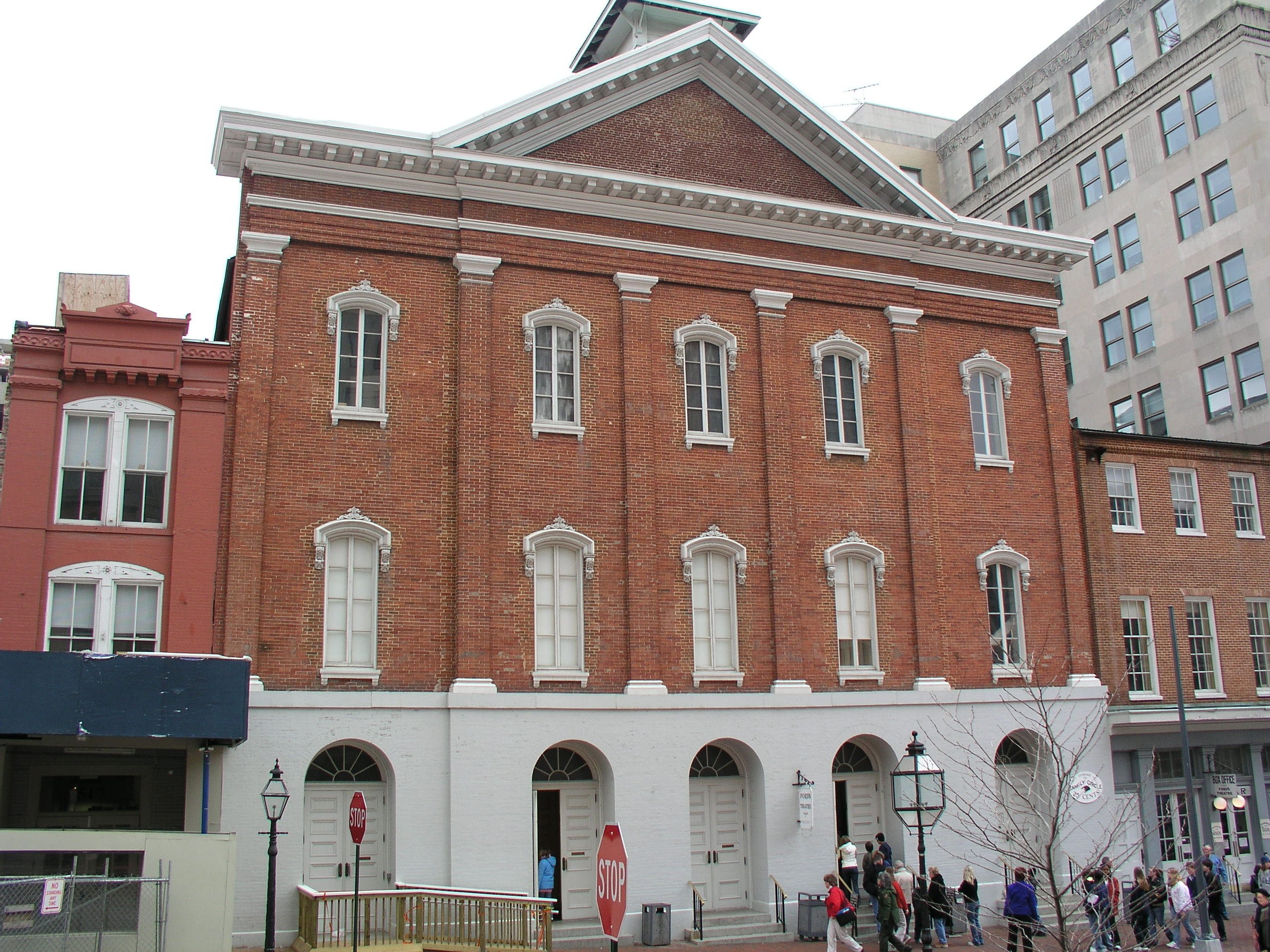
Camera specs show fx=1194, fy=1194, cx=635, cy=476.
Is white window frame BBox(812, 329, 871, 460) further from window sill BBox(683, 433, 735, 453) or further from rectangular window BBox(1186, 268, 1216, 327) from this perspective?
rectangular window BBox(1186, 268, 1216, 327)

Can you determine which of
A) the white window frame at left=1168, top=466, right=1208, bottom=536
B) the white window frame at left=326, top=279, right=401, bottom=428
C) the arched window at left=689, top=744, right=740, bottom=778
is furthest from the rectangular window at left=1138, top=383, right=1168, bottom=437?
the white window frame at left=326, top=279, right=401, bottom=428

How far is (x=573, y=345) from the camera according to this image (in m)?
23.8

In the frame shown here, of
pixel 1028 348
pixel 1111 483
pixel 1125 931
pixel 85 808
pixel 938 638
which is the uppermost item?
pixel 1028 348

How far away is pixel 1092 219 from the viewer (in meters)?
40.9

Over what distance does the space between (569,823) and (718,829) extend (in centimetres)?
302

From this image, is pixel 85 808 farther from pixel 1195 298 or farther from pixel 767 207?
pixel 1195 298

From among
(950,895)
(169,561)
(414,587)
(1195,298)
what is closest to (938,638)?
(950,895)

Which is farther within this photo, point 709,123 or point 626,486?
point 709,123

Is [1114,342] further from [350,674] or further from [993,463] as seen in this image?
[350,674]

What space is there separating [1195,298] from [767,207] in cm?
1879

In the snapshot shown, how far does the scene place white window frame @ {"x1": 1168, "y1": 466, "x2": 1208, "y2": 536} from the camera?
28531 mm

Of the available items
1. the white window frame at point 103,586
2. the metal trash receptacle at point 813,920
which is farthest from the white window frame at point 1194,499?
the white window frame at point 103,586

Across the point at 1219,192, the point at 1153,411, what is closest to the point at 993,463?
the point at 1153,411

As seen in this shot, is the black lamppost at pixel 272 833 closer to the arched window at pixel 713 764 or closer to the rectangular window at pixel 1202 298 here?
the arched window at pixel 713 764
